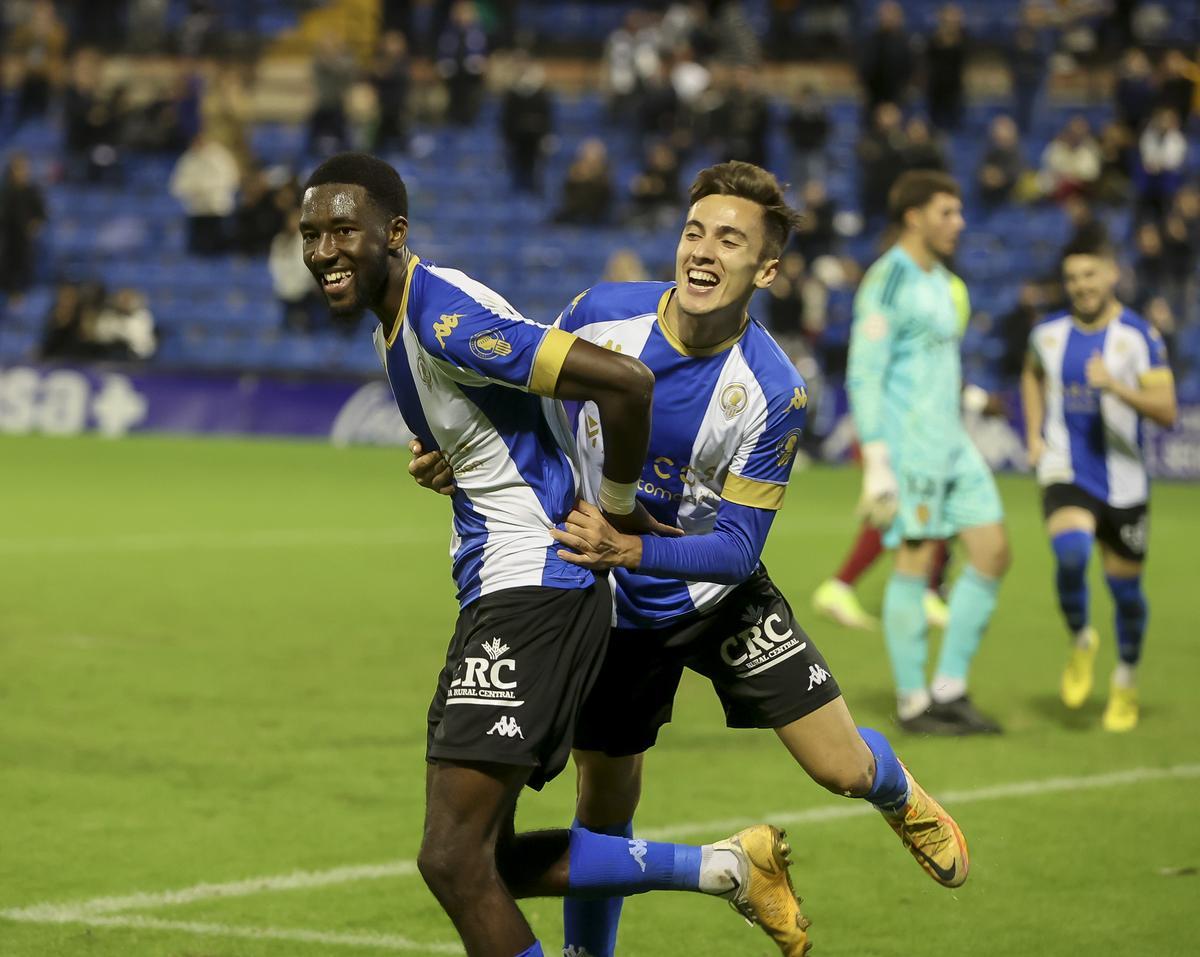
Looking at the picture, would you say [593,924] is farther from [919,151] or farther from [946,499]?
[919,151]

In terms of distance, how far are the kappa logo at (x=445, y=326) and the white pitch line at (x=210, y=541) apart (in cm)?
937

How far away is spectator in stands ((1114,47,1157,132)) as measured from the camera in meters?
22.7

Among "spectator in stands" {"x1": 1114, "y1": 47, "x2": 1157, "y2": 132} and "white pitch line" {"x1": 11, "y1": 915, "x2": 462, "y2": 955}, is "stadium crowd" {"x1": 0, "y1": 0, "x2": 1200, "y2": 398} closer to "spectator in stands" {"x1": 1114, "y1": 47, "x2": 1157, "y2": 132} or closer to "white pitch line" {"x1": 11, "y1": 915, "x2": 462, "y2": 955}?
"spectator in stands" {"x1": 1114, "y1": 47, "x2": 1157, "y2": 132}

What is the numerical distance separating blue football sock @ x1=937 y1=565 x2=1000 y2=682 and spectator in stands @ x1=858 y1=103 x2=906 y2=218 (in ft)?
49.0

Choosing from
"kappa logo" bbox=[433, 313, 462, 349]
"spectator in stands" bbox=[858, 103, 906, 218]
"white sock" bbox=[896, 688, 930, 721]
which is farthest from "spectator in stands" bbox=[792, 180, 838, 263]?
"kappa logo" bbox=[433, 313, 462, 349]

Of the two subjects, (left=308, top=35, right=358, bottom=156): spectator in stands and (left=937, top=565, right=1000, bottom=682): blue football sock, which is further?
(left=308, top=35, right=358, bottom=156): spectator in stands

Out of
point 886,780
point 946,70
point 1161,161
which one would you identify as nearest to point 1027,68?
point 946,70

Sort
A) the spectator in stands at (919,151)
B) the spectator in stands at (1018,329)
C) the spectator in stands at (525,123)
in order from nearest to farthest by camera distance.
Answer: the spectator in stands at (1018,329) → the spectator in stands at (919,151) → the spectator in stands at (525,123)

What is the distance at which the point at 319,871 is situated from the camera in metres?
5.80

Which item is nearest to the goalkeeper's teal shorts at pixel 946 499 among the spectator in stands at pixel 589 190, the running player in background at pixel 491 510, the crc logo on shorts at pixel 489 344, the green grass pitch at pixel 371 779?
the green grass pitch at pixel 371 779

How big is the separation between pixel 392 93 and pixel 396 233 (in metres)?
22.4

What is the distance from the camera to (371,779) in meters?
7.04

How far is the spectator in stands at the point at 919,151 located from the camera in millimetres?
22156

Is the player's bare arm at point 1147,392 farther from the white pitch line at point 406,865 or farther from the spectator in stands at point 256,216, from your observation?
the spectator in stands at point 256,216
